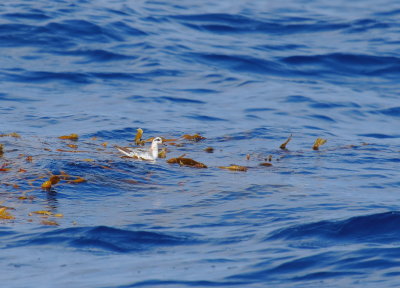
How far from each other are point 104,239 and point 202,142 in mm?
4704

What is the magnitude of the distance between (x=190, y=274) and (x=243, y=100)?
8966mm

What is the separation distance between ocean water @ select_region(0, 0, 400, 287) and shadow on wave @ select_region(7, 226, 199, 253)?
0.02 m

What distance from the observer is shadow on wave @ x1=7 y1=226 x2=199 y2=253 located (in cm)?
688

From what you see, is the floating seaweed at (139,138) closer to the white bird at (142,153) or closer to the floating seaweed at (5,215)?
the white bird at (142,153)

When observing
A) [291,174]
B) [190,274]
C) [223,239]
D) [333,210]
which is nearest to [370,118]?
[291,174]

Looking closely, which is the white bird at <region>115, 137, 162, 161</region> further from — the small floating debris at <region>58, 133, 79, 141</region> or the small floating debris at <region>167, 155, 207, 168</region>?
the small floating debris at <region>58, 133, 79, 141</region>

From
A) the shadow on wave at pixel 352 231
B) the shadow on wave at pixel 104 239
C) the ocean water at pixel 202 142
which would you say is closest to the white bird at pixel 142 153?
the ocean water at pixel 202 142

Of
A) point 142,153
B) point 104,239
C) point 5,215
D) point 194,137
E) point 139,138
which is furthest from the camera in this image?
point 194,137

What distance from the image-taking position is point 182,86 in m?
15.8

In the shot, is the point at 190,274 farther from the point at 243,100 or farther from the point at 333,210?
the point at 243,100

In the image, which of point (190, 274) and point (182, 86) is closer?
point (190, 274)

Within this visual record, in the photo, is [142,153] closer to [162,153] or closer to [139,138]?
[162,153]

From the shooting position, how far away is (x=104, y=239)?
23.1 ft

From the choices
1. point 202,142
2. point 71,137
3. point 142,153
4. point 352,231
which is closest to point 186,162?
point 142,153
